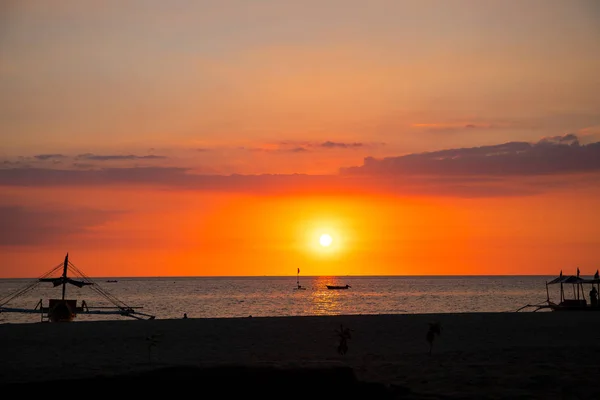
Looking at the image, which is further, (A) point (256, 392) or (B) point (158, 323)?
(B) point (158, 323)

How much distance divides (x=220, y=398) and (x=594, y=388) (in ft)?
28.0

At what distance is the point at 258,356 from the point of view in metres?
26.1

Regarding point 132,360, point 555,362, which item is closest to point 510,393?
point 555,362

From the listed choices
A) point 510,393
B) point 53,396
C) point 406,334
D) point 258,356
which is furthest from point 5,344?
point 510,393

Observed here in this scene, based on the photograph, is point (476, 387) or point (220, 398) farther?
point (476, 387)

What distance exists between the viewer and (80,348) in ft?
99.7

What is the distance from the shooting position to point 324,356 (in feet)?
85.4

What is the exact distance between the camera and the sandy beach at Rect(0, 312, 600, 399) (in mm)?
11977

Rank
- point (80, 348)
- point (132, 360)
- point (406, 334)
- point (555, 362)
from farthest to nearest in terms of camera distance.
A: point (406, 334), point (80, 348), point (132, 360), point (555, 362)

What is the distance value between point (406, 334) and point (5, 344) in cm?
1911

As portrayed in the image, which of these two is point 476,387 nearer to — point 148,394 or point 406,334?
point 148,394

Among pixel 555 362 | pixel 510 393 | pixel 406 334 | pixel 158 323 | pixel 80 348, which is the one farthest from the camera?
pixel 158 323

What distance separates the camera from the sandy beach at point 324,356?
39.3 ft

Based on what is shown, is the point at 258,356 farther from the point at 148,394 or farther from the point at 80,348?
the point at 148,394
